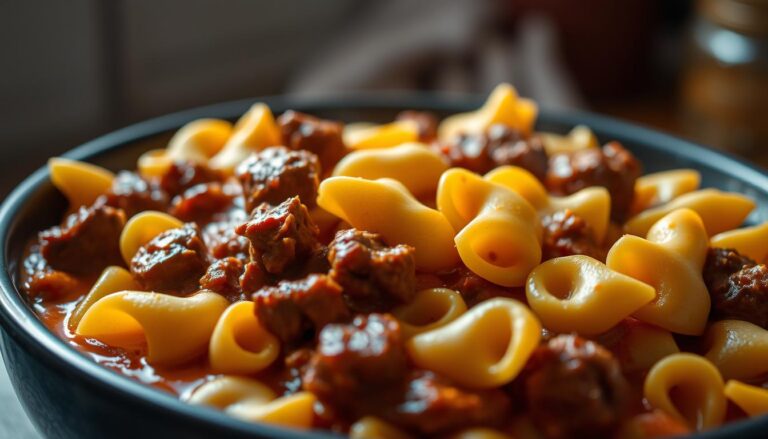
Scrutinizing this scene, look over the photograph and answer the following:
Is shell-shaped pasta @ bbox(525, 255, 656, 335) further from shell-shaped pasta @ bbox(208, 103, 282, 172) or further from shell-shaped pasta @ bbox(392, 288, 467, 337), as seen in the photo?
shell-shaped pasta @ bbox(208, 103, 282, 172)

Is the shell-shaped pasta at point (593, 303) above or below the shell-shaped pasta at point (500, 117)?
above

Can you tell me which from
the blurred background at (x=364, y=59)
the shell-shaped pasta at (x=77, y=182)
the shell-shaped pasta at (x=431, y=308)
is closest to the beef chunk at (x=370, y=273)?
the shell-shaped pasta at (x=431, y=308)

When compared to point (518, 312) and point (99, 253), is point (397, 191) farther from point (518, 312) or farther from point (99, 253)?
point (99, 253)

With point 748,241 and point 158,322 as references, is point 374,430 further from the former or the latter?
point 748,241

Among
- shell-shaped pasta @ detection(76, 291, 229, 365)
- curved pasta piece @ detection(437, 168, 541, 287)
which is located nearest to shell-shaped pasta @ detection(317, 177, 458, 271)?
curved pasta piece @ detection(437, 168, 541, 287)

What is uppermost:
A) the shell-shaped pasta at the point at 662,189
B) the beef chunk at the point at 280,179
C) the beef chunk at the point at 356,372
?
the beef chunk at the point at 280,179

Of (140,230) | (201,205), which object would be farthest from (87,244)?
(201,205)

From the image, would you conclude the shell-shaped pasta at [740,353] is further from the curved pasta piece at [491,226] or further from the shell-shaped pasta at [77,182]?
the shell-shaped pasta at [77,182]
